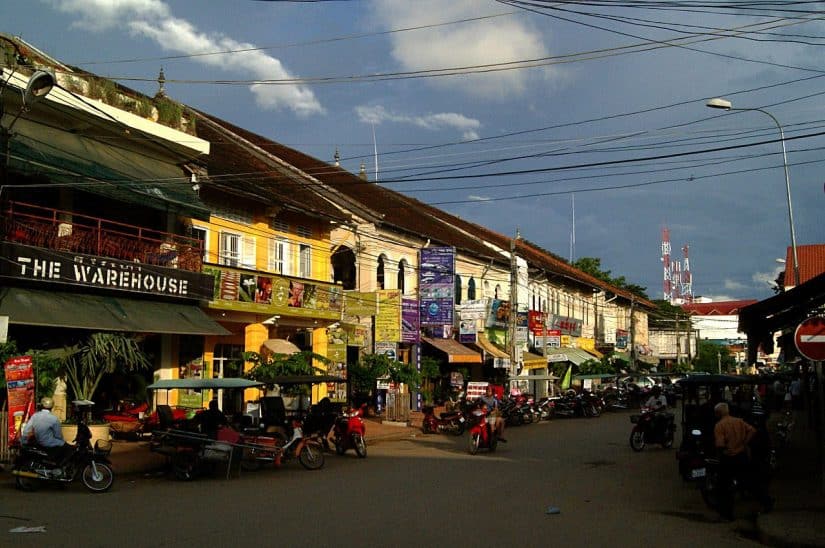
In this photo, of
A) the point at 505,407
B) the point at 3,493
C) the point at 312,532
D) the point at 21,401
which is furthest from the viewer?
the point at 505,407

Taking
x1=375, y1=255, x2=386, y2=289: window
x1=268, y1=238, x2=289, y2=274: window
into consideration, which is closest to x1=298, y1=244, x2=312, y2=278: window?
x1=268, y1=238, x2=289, y2=274: window

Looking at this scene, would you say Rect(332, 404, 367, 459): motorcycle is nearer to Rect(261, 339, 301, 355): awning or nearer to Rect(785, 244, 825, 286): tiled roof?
Rect(261, 339, 301, 355): awning

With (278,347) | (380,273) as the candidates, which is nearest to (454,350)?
(380,273)

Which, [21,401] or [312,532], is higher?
[21,401]

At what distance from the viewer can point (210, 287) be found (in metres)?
22.4

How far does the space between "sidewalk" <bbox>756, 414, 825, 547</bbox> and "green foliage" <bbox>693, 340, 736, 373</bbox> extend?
6027 cm

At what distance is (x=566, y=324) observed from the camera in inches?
2000

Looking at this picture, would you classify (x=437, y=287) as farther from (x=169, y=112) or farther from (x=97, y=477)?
(x=97, y=477)

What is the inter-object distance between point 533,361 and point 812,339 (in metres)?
32.0

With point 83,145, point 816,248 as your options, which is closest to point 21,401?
point 83,145

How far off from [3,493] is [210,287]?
1003cm

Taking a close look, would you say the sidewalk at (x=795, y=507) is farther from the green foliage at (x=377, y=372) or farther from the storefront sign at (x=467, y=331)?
the storefront sign at (x=467, y=331)

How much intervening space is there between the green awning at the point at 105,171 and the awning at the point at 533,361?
24470 mm

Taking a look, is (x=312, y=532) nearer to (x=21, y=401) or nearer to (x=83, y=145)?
(x=21, y=401)
